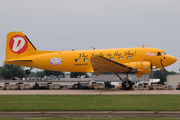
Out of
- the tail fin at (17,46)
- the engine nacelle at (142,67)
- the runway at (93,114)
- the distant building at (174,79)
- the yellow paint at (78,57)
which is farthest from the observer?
the distant building at (174,79)

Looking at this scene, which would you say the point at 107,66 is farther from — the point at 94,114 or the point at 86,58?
the point at 94,114

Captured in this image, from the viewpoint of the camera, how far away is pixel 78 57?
3173cm

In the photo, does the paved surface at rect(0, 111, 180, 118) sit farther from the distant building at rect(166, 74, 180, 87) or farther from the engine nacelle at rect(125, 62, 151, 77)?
the distant building at rect(166, 74, 180, 87)

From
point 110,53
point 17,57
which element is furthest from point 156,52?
point 17,57

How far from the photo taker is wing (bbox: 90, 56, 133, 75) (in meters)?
26.6

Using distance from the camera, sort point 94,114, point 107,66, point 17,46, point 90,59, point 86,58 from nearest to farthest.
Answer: point 94,114 → point 90,59 → point 107,66 → point 86,58 → point 17,46

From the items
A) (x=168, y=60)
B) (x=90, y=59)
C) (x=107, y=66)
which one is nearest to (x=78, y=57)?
(x=107, y=66)

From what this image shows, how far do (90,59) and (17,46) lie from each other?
13550 mm

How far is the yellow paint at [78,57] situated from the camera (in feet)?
96.6

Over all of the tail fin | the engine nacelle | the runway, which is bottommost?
the runway

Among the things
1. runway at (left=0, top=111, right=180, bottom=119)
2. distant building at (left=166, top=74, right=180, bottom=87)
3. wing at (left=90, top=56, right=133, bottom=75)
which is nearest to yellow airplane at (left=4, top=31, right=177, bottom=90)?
wing at (left=90, top=56, right=133, bottom=75)

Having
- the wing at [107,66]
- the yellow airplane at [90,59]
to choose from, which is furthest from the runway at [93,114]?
the wing at [107,66]

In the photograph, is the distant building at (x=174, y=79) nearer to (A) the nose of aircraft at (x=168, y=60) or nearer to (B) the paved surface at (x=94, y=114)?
(A) the nose of aircraft at (x=168, y=60)

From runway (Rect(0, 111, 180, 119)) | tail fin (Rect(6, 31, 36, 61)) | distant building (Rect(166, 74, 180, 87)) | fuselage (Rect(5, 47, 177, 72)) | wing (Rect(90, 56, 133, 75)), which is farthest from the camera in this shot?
distant building (Rect(166, 74, 180, 87))
